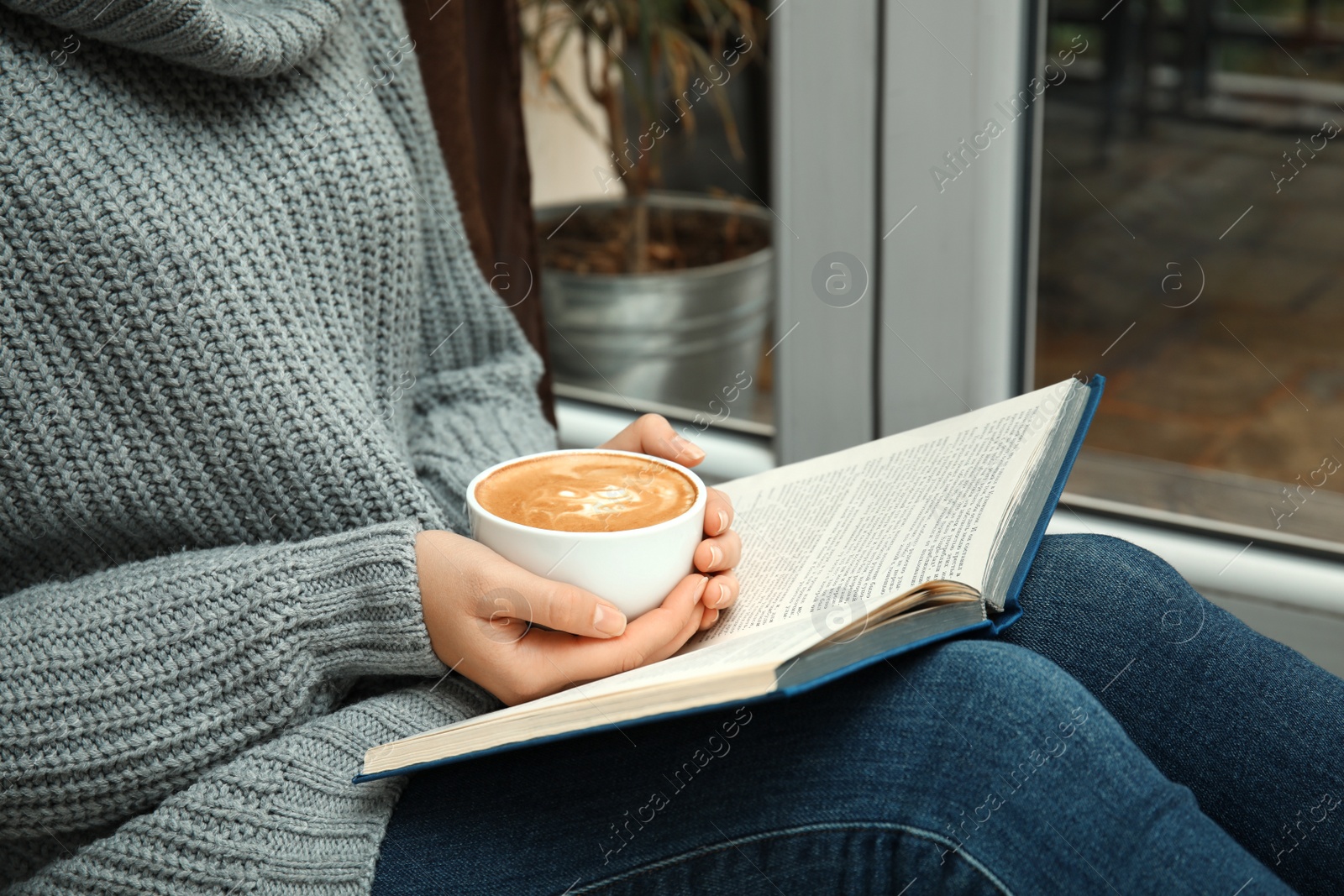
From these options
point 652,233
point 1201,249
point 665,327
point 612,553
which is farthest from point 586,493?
point 1201,249

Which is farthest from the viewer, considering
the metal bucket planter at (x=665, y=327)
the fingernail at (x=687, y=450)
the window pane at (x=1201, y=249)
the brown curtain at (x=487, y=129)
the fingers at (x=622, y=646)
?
the metal bucket planter at (x=665, y=327)

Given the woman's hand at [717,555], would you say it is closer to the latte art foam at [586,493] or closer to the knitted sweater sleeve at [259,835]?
the latte art foam at [586,493]

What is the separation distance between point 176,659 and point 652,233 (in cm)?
103

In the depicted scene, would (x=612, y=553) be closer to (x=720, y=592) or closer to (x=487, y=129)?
A: (x=720, y=592)

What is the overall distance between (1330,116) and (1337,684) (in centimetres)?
102

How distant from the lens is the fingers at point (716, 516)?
24.3 inches

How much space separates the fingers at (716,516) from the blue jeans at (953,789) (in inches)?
4.1

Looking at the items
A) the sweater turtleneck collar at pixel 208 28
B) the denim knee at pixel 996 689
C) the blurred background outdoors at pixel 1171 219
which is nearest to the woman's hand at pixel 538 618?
the denim knee at pixel 996 689

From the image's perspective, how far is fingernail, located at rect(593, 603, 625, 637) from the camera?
0.56 metres

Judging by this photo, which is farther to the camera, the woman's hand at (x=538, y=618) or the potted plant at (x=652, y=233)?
the potted plant at (x=652, y=233)

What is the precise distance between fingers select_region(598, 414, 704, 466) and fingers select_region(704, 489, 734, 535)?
3.1 inches

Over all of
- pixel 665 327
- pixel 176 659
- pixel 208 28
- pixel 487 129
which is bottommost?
pixel 665 327

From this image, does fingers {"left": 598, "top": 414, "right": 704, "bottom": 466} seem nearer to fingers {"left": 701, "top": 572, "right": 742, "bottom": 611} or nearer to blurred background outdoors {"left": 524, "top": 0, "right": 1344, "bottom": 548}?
fingers {"left": 701, "top": 572, "right": 742, "bottom": 611}

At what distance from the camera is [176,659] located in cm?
58
